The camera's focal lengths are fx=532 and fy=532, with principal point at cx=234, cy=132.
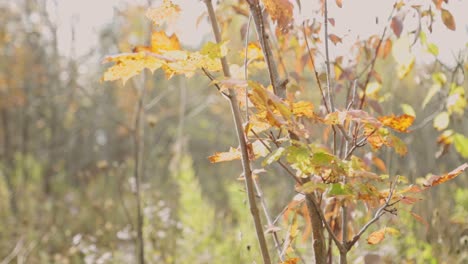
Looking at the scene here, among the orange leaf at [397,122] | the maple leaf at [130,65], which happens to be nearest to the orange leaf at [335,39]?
the orange leaf at [397,122]

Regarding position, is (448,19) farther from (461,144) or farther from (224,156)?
(224,156)

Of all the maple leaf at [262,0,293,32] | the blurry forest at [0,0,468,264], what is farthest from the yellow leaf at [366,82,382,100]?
the maple leaf at [262,0,293,32]

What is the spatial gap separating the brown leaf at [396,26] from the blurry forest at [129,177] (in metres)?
0.62

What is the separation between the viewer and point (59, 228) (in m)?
5.84

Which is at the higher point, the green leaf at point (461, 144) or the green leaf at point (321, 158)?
the green leaf at point (321, 158)

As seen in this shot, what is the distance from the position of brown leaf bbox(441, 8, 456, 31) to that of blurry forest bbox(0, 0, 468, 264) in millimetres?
524

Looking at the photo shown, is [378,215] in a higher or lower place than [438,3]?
lower

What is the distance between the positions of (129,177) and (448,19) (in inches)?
232

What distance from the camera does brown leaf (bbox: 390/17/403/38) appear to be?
66.9 inches

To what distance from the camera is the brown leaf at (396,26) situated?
1700mm

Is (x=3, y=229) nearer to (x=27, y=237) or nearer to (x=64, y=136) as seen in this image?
(x=27, y=237)

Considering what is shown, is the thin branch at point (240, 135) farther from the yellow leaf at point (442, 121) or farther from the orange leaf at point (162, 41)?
the yellow leaf at point (442, 121)

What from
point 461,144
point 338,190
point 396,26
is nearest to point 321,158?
point 338,190

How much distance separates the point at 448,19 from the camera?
181 cm
